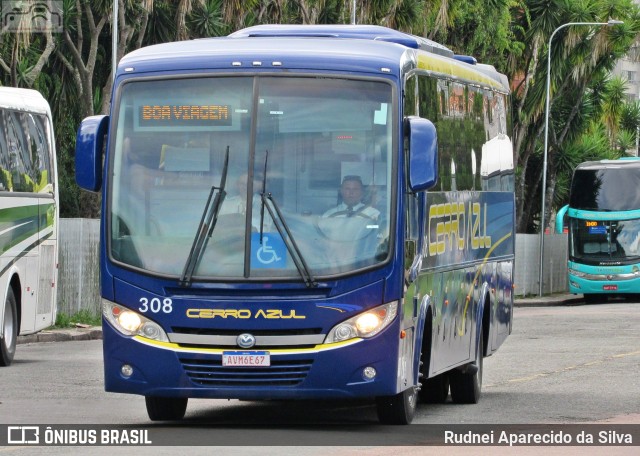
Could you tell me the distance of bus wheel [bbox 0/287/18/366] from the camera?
19.8m

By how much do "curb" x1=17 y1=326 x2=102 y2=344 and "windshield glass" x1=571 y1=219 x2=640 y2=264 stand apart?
77.5ft

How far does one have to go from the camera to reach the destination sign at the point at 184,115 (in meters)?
12.3

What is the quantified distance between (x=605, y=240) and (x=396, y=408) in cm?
3592

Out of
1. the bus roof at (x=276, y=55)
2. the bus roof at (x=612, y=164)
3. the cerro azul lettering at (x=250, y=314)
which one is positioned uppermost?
the bus roof at (x=276, y=55)

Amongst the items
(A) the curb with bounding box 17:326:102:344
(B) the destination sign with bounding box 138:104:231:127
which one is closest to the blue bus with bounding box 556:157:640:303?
(A) the curb with bounding box 17:326:102:344

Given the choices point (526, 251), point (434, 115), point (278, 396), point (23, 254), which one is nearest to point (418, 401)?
point (434, 115)

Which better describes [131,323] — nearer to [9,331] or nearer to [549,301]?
[9,331]

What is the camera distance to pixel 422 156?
40.0 feet

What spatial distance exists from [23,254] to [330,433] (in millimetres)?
8976

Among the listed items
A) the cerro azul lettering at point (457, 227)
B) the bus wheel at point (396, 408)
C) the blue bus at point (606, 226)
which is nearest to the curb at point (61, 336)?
the cerro azul lettering at point (457, 227)

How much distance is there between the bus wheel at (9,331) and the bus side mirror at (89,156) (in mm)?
7679

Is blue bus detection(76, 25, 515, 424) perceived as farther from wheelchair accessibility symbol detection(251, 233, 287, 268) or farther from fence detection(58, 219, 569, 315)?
fence detection(58, 219, 569, 315)

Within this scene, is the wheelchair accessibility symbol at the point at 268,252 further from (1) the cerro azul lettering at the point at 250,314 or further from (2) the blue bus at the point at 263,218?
(1) the cerro azul lettering at the point at 250,314

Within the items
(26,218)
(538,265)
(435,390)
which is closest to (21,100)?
(26,218)
